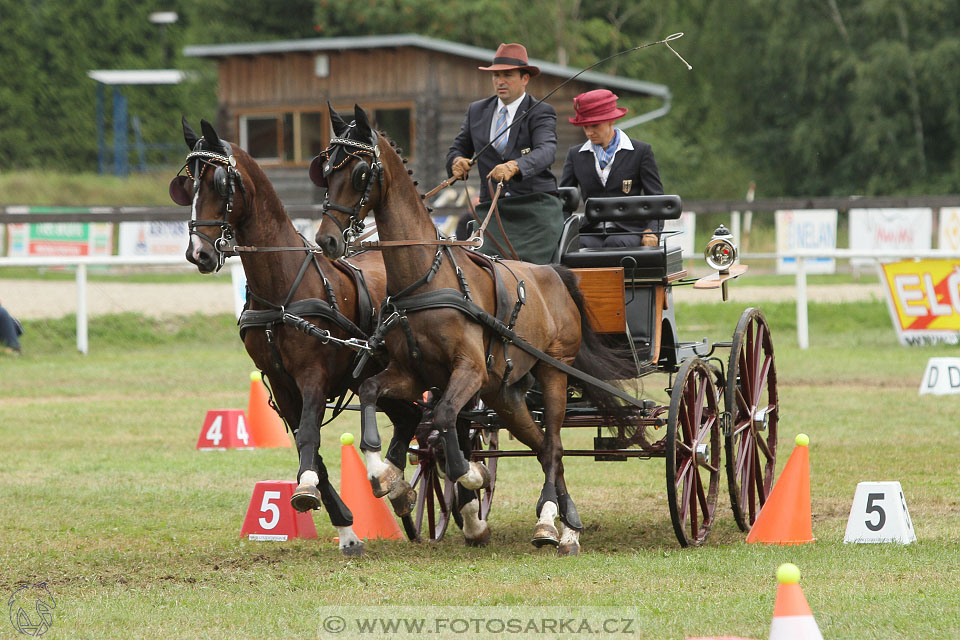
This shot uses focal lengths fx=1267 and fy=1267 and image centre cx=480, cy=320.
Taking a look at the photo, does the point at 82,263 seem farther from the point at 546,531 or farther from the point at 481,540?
the point at 546,531

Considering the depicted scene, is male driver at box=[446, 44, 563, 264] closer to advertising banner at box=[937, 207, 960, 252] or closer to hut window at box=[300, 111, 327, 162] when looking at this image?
advertising banner at box=[937, 207, 960, 252]

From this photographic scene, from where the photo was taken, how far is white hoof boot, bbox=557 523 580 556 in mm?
6520

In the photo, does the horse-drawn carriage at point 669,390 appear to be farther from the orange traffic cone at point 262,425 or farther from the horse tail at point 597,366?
the orange traffic cone at point 262,425

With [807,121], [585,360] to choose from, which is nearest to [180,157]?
[807,121]

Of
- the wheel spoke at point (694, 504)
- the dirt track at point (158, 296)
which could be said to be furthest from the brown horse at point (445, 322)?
the dirt track at point (158, 296)

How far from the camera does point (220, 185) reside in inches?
247

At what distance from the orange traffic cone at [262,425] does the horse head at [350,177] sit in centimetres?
557

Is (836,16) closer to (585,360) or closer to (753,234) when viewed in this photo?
(753,234)

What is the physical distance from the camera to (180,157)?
44969mm

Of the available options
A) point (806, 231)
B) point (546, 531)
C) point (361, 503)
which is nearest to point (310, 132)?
point (806, 231)

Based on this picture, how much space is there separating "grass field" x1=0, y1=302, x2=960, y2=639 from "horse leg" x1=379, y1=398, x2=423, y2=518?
12.6 inches

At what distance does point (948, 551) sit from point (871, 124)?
33933mm

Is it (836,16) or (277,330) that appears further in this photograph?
(836,16)

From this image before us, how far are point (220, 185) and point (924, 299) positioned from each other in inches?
508
